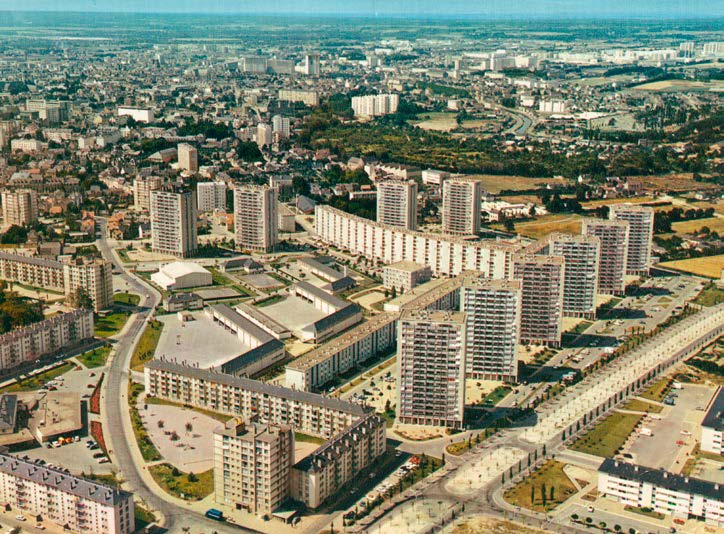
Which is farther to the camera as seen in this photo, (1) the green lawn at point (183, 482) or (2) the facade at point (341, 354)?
(2) the facade at point (341, 354)

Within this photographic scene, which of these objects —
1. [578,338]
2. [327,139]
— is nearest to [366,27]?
[327,139]

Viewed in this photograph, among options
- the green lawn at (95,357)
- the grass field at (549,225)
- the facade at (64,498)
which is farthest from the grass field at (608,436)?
the grass field at (549,225)

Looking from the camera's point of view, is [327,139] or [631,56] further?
[631,56]

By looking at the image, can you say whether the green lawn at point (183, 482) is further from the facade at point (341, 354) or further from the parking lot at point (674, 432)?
the parking lot at point (674, 432)

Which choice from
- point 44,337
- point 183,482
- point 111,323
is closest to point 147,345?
point 111,323

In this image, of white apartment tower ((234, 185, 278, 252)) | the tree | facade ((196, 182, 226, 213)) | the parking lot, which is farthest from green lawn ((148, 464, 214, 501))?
facade ((196, 182, 226, 213))

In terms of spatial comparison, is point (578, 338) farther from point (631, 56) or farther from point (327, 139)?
point (631, 56)
